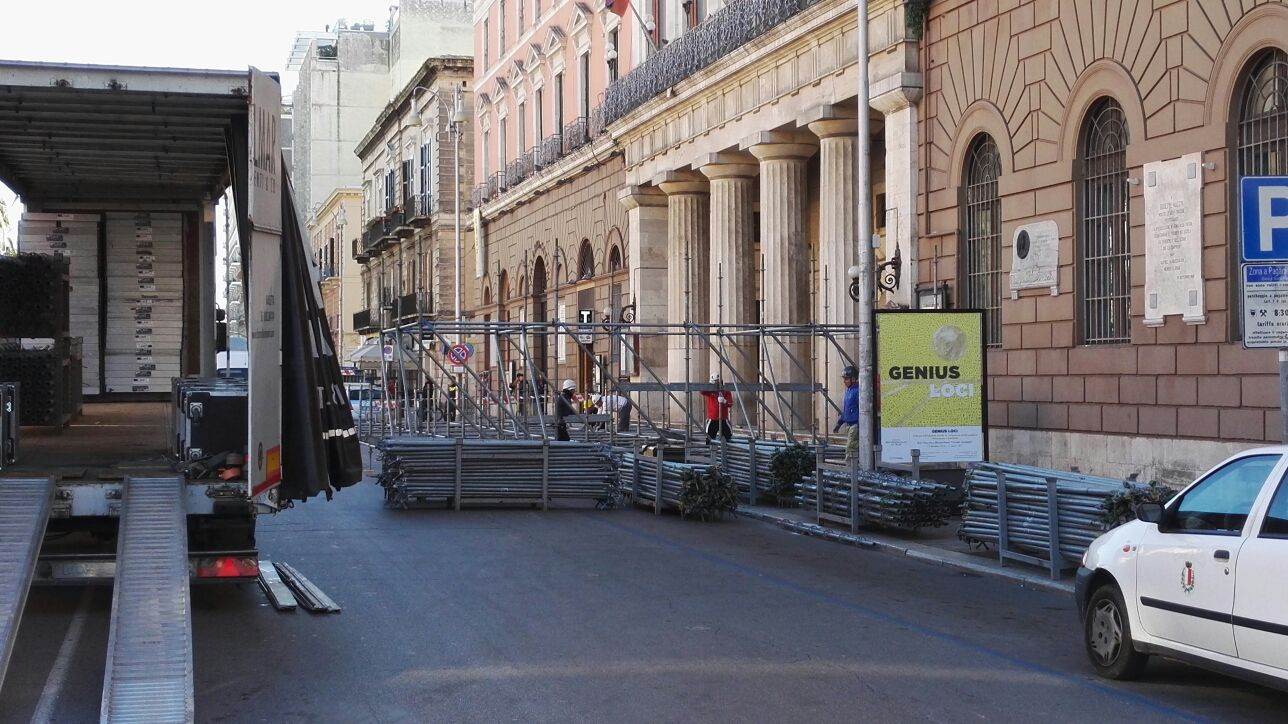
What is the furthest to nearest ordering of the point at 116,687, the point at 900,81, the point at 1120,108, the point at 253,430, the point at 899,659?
1. the point at 900,81
2. the point at 1120,108
3. the point at 253,430
4. the point at 899,659
5. the point at 116,687

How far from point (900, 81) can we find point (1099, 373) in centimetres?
658

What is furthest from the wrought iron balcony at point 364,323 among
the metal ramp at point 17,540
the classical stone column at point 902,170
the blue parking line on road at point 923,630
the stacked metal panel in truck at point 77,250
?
the metal ramp at point 17,540

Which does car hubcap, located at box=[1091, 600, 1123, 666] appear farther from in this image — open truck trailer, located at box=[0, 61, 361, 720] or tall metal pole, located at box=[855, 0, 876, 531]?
tall metal pole, located at box=[855, 0, 876, 531]

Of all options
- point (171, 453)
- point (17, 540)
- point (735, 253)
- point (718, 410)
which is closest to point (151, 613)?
point (17, 540)

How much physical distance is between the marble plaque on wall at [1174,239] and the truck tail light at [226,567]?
11129mm

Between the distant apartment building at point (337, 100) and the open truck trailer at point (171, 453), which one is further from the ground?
the distant apartment building at point (337, 100)

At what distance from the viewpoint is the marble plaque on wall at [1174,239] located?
17.2 meters

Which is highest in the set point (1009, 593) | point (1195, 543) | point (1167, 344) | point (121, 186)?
point (121, 186)

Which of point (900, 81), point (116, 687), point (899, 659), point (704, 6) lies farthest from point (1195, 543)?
point (704, 6)

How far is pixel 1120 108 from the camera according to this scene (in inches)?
755

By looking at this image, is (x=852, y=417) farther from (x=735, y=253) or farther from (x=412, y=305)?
(x=412, y=305)

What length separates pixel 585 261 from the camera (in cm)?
4322

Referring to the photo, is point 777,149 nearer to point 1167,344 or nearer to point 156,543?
point 1167,344

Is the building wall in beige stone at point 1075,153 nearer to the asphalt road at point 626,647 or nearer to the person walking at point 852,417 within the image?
the person walking at point 852,417
